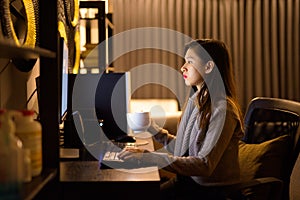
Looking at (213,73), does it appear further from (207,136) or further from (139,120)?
(139,120)

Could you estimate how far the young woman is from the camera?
1697 mm

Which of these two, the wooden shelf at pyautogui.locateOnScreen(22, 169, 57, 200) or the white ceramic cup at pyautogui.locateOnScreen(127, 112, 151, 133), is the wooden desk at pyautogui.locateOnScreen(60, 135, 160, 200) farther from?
the white ceramic cup at pyautogui.locateOnScreen(127, 112, 151, 133)

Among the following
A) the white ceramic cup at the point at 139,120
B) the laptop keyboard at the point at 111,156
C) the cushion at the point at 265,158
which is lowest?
the cushion at the point at 265,158

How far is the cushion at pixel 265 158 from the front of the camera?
1970mm

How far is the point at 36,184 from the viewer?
3.61 ft

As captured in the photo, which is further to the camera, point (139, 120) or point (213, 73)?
point (139, 120)

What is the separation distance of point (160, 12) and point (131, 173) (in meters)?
3.09

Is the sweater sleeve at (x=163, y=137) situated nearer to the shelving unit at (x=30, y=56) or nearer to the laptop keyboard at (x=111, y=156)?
the laptop keyboard at (x=111, y=156)

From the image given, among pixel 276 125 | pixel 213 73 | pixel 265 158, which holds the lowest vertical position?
pixel 265 158

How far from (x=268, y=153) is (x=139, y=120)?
666 mm

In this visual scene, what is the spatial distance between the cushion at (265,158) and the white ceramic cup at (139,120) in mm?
506

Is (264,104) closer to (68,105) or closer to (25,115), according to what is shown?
(68,105)

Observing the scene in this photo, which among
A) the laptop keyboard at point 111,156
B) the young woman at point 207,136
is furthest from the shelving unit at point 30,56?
the young woman at point 207,136

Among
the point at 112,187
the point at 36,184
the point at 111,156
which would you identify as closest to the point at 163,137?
the point at 111,156
